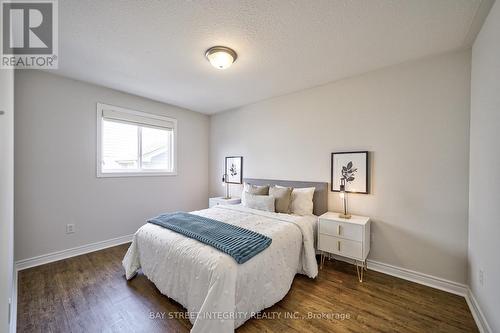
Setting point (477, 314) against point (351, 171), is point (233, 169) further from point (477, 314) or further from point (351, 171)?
point (477, 314)

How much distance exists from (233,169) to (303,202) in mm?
1828

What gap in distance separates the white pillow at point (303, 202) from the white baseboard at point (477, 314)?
1.66 metres

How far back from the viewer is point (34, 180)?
2580mm

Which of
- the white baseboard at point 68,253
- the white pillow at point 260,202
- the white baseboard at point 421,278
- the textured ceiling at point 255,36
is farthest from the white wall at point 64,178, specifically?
the white baseboard at point 421,278

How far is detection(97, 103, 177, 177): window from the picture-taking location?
3.20 m

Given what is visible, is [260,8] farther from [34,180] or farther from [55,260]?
[55,260]

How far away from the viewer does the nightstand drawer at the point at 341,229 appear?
2.29 m

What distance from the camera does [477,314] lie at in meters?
1.71

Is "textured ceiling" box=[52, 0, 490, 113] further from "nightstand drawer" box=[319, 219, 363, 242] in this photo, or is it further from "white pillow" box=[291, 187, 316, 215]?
"nightstand drawer" box=[319, 219, 363, 242]

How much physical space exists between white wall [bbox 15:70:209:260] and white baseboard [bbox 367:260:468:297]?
3.65 metres

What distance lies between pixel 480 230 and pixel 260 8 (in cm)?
261

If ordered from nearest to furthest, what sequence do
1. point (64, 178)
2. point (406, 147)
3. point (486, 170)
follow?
point (486, 170), point (406, 147), point (64, 178)

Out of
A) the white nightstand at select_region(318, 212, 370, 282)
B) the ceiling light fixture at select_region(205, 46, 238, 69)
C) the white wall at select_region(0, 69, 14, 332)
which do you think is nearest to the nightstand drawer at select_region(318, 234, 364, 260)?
the white nightstand at select_region(318, 212, 370, 282)

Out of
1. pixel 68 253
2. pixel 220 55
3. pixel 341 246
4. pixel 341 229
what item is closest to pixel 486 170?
pixel 341 229
